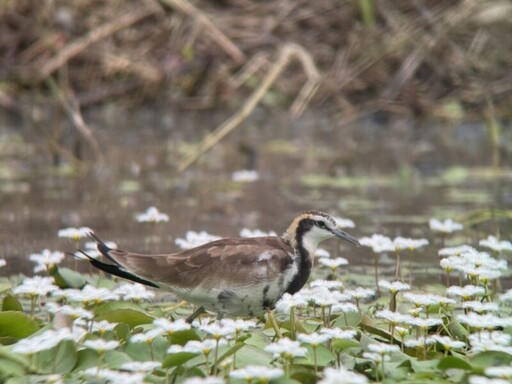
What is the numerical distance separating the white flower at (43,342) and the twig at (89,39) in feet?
25.6

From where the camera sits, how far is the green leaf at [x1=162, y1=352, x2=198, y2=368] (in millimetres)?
3566

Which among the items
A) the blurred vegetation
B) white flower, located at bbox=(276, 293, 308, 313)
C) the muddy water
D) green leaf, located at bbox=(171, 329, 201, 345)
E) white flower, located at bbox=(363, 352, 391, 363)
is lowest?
white flower, located at bbox=(363, 352, 391, 363)

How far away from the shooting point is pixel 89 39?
454 inches

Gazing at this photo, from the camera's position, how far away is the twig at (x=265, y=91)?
782cm

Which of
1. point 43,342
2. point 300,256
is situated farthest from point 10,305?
point 300,256

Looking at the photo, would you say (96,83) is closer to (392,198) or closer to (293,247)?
(392,198)

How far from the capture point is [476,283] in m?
4.73

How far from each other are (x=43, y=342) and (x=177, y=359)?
17.4 inches

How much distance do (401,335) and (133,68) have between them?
8.62 meters

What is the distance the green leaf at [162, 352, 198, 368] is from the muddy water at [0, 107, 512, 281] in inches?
102

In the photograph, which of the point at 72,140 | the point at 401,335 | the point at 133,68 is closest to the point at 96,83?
the point at 133,68

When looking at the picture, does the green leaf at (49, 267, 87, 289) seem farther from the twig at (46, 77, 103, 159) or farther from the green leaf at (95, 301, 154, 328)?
the twig at (46, 77, 103, 159)

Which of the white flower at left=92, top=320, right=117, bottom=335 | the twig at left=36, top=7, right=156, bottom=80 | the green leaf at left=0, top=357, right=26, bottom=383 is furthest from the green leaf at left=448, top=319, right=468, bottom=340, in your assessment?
the twig at left=36, top=7, right=156, bottom=80

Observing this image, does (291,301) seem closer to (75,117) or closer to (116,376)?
(116,376)
